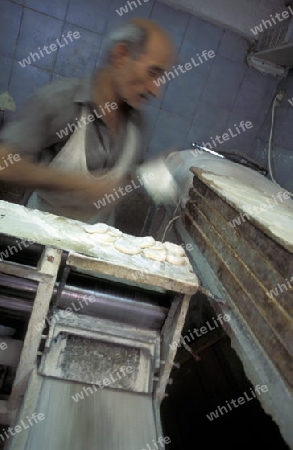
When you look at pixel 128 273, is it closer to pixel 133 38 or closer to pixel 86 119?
pixel 86 119

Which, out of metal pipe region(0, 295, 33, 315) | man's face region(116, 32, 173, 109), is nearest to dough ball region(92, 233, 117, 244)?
metal pipe region(0, 295, 33, 315)

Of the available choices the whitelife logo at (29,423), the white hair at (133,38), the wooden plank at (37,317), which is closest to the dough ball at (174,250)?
the wooden plank at (37,317)

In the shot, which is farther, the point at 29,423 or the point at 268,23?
the point at 268,23

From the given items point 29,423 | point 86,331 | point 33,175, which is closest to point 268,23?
point 33,175

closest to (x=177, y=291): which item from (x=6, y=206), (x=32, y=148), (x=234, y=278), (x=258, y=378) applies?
(x=234, y=278)

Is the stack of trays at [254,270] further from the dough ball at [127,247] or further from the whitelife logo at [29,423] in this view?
the whitelife logo at [29,423]

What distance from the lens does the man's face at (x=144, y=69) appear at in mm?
1802

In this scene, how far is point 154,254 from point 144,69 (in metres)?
1.07

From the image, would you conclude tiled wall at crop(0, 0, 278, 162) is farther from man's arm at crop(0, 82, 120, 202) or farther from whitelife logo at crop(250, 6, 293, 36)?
man's arm at crop(0, 82, 120, 202)

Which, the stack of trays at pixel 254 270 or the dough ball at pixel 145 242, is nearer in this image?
the stack of trays at pixel 254 270

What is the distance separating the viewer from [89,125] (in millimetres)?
2092

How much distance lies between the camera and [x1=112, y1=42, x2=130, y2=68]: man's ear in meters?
1.82

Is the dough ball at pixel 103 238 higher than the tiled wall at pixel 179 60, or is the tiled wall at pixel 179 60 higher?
the tiled wall at pixel 179 60

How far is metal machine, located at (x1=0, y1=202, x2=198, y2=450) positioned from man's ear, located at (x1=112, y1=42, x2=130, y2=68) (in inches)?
38.4
